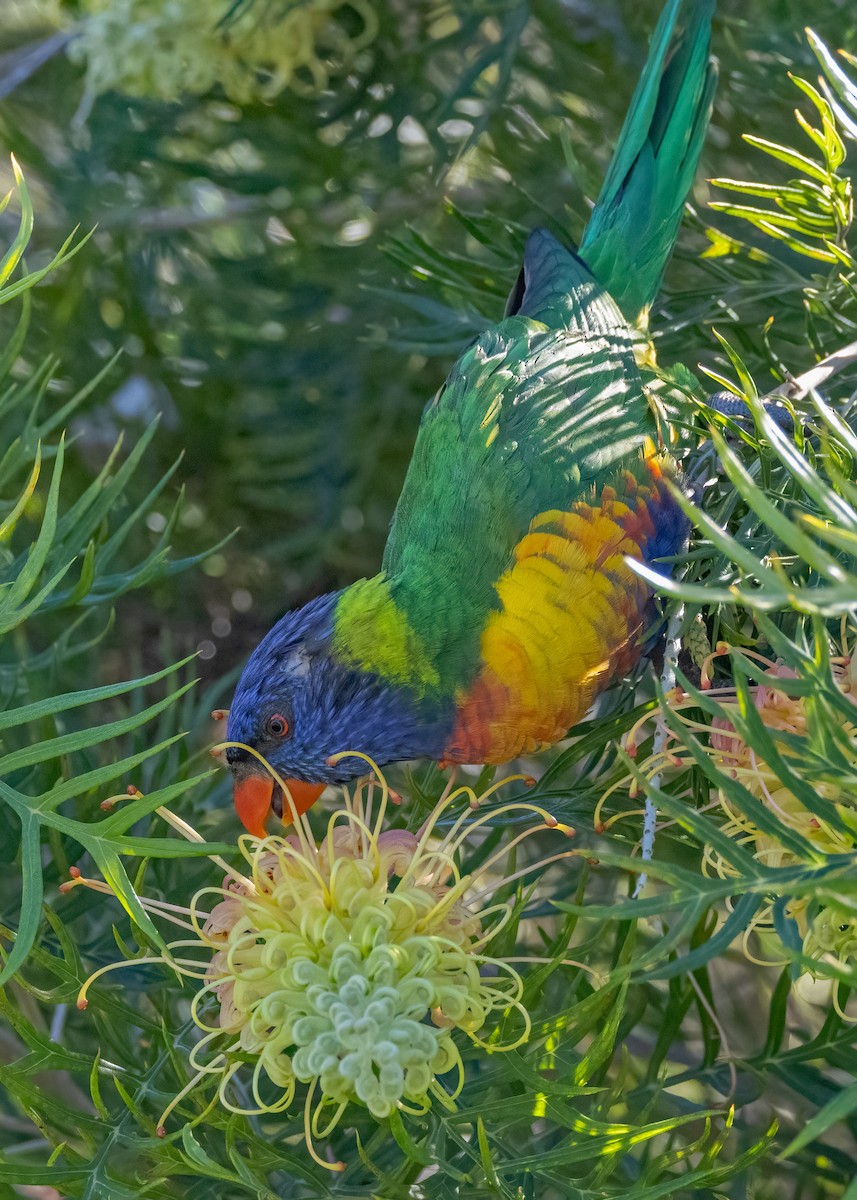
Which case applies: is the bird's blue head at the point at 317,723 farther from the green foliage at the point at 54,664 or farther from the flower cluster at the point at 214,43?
the flower cluster at the point at 214,43

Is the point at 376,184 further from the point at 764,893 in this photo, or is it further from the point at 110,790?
the point at 764,893

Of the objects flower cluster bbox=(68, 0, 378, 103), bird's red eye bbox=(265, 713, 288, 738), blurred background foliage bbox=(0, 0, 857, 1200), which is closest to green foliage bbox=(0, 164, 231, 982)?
blurred background foliage bbox=(0, 0, 857, 1200)

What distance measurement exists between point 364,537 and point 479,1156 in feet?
4.29

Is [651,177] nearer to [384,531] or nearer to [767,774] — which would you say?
[384,531]

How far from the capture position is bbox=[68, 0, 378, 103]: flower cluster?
1.60m

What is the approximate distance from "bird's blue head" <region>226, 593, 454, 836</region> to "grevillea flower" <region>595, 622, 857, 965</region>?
0.34 metres

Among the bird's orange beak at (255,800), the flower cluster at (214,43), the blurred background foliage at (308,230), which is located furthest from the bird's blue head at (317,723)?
the flower cluster at (214,43)

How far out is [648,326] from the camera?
147 centimetres

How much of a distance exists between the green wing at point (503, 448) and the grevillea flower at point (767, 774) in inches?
13.6

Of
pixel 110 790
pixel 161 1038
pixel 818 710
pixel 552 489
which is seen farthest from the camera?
pixel 552 489

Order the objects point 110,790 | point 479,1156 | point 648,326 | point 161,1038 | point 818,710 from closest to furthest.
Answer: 1. point 818,710
2. point 479,1156
3. point 161,1038
4. point 110,790
5. point 648,326

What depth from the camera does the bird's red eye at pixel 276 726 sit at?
1226 millimetres

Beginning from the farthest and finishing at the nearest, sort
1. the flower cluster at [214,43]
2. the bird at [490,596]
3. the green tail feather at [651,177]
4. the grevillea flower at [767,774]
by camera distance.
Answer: the flower cluster at [214,43] < the green tail feather at [651,177] < the bird at [490,596] < the grevillea flower at [767,774]

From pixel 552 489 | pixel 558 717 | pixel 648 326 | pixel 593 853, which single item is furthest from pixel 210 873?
pixel 648 326
